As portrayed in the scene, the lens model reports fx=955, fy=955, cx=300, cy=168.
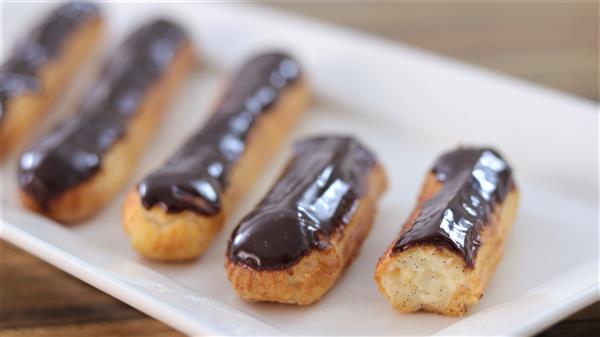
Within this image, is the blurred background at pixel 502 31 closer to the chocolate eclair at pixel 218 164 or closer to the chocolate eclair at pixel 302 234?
the chocolate eclair at pixel 218 164

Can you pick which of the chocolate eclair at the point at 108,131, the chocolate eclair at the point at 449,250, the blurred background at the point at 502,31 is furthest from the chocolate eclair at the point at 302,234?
the blurred background at the point at 502,31

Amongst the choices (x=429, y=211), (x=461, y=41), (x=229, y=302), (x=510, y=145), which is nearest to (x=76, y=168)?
(x=229, y=302)

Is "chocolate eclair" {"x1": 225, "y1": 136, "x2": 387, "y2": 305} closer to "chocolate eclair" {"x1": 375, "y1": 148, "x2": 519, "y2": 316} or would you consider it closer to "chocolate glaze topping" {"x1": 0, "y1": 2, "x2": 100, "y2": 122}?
"chocolate eclair" {"x1": 375, "y1": 148, "x2": 519, "y2": 316}

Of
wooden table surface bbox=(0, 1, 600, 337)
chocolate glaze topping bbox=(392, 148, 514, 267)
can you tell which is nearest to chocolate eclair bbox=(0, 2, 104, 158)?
wooden table surface bbox=(0, 1, 600, 337)

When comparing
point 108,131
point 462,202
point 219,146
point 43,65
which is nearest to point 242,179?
point 219,146

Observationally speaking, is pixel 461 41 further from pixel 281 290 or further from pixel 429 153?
pixel 281 290

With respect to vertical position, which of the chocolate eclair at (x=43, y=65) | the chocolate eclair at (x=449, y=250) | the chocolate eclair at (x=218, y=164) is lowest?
the chocolate eclair at (x=43, y=65)

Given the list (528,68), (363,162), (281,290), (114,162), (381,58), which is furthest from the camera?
(528,68)
